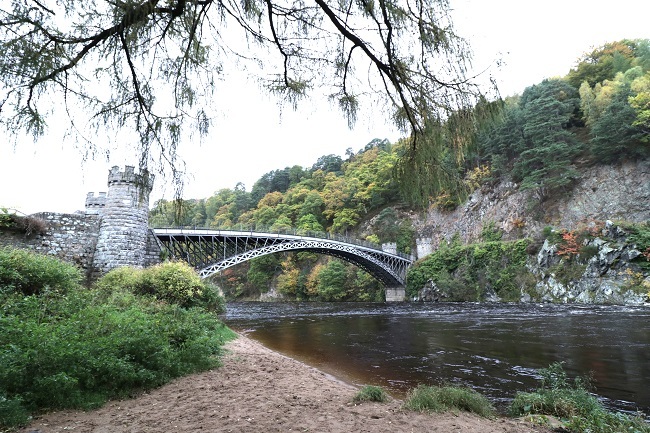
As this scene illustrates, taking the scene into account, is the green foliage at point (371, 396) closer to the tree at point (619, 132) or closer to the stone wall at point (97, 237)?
the stone wall at point (97, 237)

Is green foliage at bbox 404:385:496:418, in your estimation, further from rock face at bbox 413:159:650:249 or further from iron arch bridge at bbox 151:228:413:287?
rock face at bbox 413:159:650:249

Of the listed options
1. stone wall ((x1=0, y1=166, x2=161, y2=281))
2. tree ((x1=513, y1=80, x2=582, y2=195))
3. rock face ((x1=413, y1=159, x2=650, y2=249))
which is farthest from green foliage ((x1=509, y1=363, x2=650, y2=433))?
tree ((x1=513, y1=80, x2=582, y2=195))

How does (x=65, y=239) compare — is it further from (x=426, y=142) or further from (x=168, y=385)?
(x=426, y=142)

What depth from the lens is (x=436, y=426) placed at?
11.4ft

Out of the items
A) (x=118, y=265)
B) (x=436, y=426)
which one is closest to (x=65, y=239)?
(x=118, y=265)

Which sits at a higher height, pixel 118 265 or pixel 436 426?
pixel 118 265

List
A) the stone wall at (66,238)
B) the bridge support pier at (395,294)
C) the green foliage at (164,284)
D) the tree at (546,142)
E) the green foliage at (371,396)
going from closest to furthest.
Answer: the green foliage at (371,396) < the green foliage at (164,284) < the stone wall at (66,238) < the tree at (546,142) < the bridge support pier at (395,294)

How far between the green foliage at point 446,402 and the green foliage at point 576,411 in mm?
564

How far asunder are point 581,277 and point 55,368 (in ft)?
89.3

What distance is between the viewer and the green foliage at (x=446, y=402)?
12.8 feet

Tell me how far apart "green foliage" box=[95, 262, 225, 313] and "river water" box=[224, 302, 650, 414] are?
277 cm

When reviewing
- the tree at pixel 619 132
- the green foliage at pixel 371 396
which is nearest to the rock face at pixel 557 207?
the tree at pixel 619 132

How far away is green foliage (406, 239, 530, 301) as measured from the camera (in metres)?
28.0

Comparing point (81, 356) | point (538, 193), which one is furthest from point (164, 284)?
point (538, 193)
